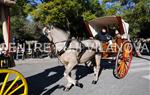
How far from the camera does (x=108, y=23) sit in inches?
543

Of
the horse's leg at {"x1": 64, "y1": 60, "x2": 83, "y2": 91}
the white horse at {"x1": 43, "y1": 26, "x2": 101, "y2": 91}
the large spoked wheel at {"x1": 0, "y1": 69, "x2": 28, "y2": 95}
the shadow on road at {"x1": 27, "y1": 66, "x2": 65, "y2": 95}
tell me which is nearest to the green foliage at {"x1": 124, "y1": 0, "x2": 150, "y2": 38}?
the shadow on road at {"x1": 27, "y1": 66, "x2": 65, "y2": 95}


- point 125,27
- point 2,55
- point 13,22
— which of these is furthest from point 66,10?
point 2,55

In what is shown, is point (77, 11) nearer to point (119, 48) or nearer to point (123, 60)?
point (119, 48)

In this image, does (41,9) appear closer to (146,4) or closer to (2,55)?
(146,4)

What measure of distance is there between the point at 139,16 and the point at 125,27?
17.4 m

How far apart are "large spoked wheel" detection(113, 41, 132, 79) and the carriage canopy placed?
0.77 metres

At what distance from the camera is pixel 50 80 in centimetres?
1136

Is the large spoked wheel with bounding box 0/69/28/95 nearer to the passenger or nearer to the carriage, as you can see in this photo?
the carriage

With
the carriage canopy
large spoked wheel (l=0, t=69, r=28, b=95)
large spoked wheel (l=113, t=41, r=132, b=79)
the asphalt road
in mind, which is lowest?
the asphalt road

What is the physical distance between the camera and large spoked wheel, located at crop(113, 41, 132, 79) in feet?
37.5

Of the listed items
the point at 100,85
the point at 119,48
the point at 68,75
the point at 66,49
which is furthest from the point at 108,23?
the point at 68,75

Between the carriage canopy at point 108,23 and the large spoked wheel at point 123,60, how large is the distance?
0.77 metres

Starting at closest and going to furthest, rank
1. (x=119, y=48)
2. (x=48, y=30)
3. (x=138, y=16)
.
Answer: (x=48, y=30) < (x=119, y=48) < (x=138, y=16)

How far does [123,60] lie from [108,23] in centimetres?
256
